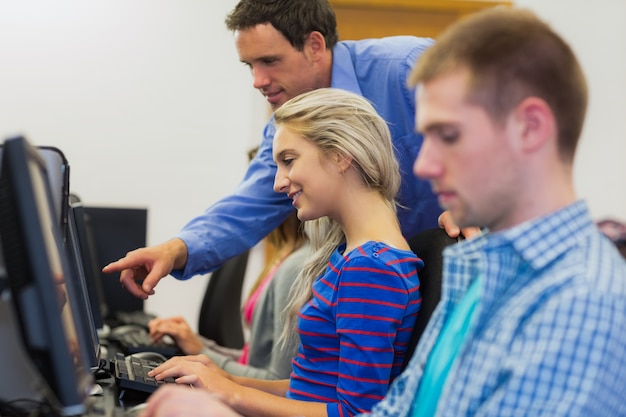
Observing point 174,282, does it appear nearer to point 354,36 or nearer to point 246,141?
point 246,141

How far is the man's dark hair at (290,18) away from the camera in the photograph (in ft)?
7.02

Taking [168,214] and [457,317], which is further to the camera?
[168,214]

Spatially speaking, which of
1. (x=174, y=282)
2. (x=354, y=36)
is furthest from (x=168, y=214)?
(x=354, y=36)

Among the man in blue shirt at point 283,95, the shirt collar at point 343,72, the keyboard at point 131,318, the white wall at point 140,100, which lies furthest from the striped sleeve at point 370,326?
the white wall at point 140,100

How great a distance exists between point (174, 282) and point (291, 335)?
8.63 feet

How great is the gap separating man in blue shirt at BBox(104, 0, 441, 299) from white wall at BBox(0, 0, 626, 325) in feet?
7.04

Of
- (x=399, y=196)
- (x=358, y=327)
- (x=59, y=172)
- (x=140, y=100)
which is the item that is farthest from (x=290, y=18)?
(x=140, y=100)

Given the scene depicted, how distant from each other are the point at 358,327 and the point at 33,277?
0.64 metres

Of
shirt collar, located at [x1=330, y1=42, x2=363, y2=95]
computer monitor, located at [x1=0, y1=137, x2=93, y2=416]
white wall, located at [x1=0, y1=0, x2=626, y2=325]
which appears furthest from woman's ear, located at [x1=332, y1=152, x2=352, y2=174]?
white wall, located at [x1=0, y1=0, x2=626, y2=325]

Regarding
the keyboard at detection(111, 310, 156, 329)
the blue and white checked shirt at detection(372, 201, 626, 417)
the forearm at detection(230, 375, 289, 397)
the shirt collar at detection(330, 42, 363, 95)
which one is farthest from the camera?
the keyboard at detection(111, 310, 156, 329)

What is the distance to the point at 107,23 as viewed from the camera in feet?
14.0

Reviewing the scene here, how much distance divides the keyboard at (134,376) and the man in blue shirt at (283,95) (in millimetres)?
167

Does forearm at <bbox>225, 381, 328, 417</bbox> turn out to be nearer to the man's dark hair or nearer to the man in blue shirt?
the man in blue shirt

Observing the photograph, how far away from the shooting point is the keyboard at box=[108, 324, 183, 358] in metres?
2.15
